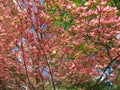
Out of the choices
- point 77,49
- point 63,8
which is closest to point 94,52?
point 77,49

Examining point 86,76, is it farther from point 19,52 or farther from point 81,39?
point 19,52

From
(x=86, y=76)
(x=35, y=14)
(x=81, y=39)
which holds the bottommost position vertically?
(x=86, y=76)

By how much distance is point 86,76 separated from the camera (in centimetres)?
920

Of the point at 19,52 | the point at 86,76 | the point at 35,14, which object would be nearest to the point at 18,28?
the point at 35,14

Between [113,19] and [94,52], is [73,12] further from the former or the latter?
[94,52]

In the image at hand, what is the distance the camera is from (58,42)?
9.11 meters

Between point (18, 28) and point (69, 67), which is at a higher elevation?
point (18, 28)

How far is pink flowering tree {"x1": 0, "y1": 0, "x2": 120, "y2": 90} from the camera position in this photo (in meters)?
7.63

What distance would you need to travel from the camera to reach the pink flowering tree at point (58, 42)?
7.63m

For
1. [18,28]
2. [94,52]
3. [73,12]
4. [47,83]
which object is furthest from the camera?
[47,83]

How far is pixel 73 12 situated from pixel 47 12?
798 millimetres

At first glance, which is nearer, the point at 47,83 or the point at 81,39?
the point at 81,39

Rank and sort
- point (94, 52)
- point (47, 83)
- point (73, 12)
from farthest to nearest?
1. point (47, 83)
2. point (94, 52)
3. point (73, 12)

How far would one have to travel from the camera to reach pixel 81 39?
8.35 meters
